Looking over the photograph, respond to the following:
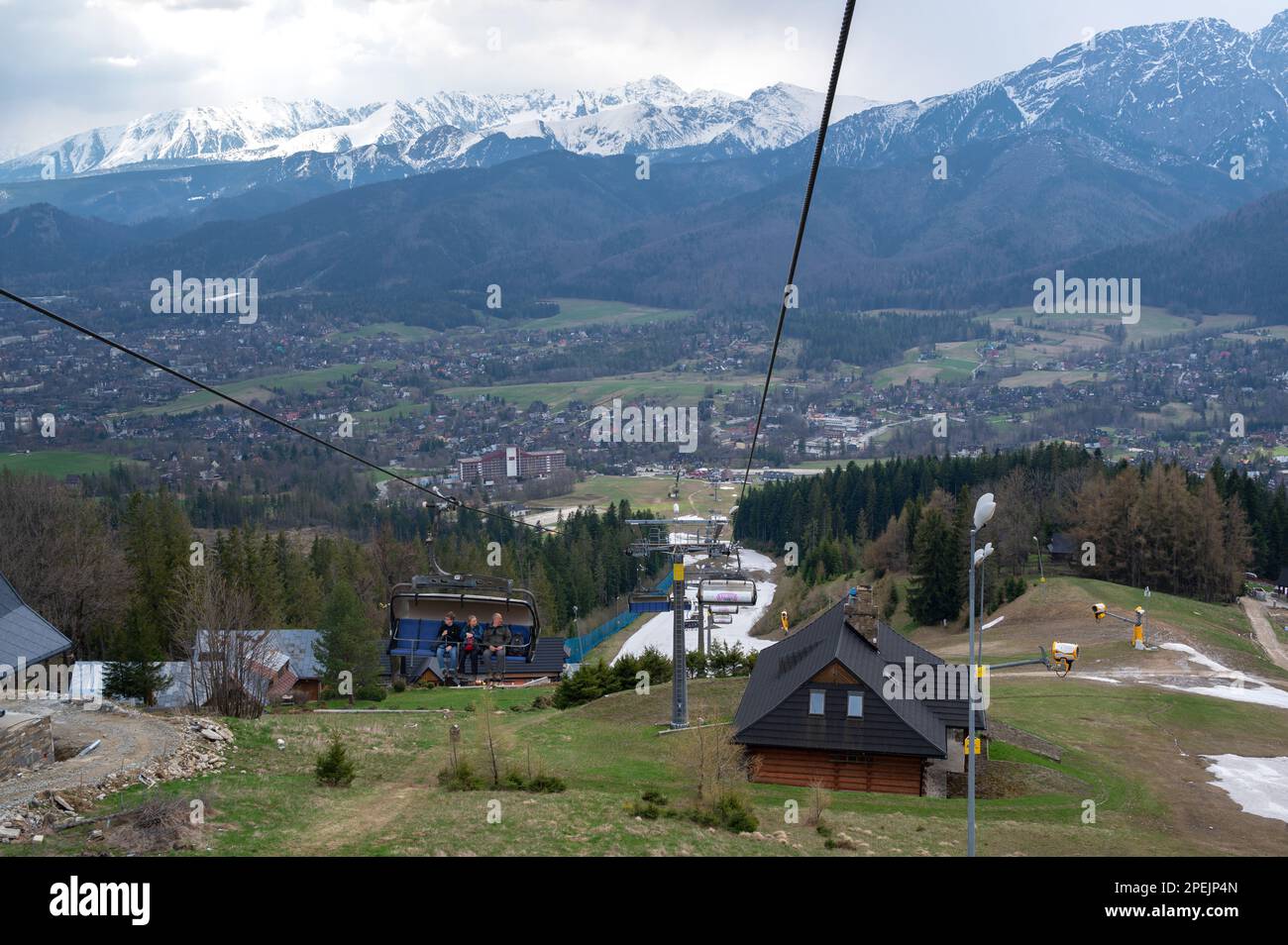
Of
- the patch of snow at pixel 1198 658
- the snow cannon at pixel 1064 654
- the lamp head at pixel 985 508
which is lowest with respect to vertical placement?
the patch of snow at pixel 1198 658

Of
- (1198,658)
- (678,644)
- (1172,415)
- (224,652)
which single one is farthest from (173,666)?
(1172,415)

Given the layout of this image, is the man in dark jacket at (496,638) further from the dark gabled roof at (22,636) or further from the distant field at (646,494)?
the distant field at (646,494)

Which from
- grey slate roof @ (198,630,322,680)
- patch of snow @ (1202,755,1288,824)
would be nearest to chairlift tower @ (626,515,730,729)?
patch of snow @ (1202,755,1288,824)

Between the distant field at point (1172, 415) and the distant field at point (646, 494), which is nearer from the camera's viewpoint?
the distant field at point (646, 494)

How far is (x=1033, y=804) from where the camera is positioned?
85.8 feet

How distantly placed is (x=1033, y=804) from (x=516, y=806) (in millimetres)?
13584

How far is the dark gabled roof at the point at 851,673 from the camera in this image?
2852cm

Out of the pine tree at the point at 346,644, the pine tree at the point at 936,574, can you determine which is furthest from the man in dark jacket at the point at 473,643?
the pine tree at the point at 936,574

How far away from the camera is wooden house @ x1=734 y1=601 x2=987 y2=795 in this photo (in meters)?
28.1

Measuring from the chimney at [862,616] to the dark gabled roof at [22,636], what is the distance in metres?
21.6

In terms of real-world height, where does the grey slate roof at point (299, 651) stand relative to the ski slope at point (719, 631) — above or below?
above

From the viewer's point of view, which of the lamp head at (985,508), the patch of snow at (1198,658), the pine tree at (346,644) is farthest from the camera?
the pine tree at (346,644)

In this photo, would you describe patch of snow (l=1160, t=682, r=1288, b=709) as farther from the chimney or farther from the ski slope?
the ski slope
